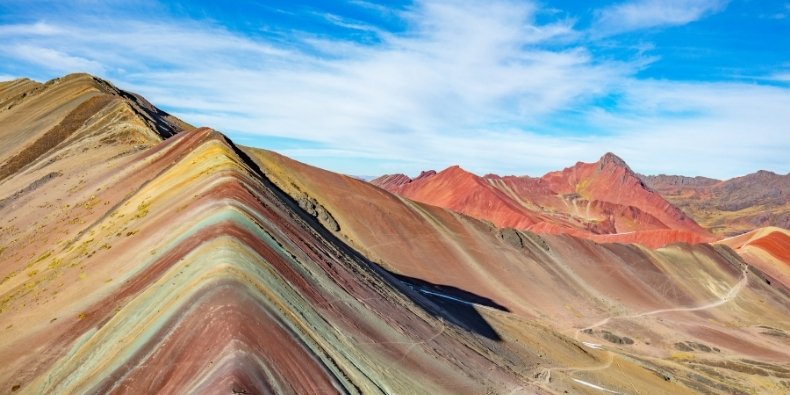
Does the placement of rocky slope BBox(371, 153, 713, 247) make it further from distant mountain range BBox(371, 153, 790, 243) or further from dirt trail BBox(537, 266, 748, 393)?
dirt trail BBox(537, 266, 748, 393)

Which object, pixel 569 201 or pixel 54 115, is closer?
pixel 54 115

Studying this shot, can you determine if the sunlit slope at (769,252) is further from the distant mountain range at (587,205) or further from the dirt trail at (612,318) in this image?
the dirt trail at (612,318)

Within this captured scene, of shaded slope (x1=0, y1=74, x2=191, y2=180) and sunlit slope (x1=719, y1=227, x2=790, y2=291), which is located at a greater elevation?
shaded slope (x1=0, y1=74, x2=191, y2=180)

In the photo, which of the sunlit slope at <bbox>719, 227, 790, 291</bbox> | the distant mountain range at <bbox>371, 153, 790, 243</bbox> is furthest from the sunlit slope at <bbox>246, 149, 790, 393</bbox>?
the distant mountain range at <bbox>371, 153, 790, 243</bbox>

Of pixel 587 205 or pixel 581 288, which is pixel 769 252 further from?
pixel 581 288

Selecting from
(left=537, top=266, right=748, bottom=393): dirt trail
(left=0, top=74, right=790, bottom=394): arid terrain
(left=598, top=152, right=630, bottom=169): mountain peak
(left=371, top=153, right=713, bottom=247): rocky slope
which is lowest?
(left=537, top=266, right=748, bottom=393): dirt trail

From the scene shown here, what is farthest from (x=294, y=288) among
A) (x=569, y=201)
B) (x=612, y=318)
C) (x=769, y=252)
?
(x=569, y=201)
